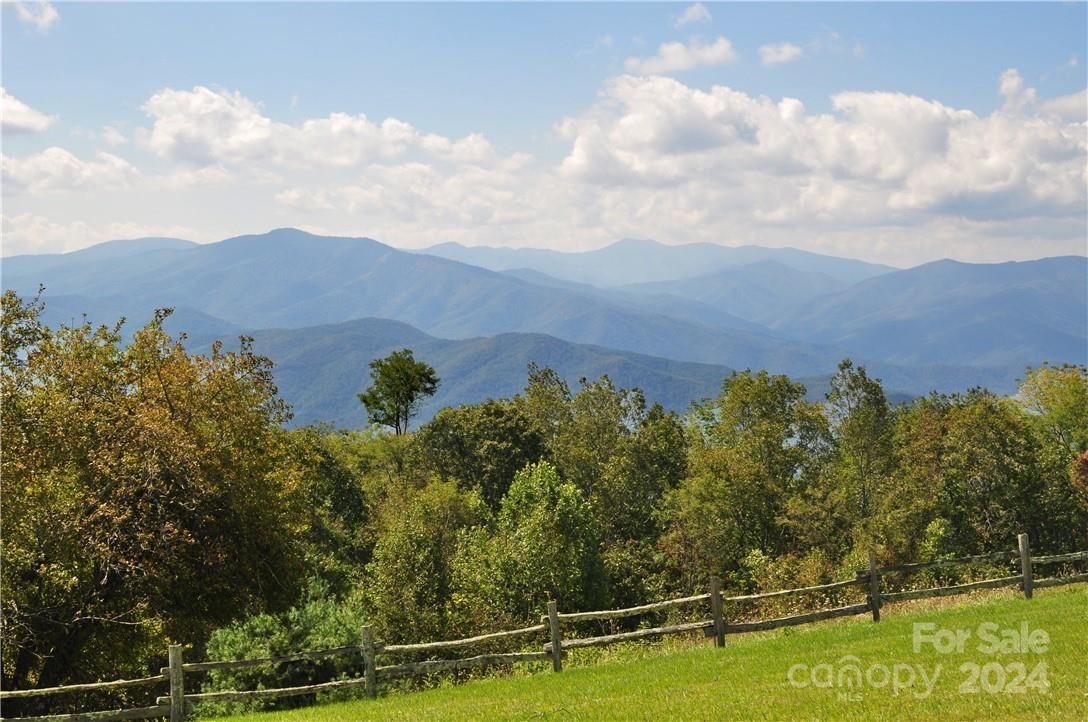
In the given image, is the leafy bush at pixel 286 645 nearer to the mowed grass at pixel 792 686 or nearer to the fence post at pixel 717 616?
the mowed grass at pixel 792 686

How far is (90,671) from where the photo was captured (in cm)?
2242

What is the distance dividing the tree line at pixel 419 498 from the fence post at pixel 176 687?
2.88 metres

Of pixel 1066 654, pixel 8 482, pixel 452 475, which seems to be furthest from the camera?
pixel 452 475

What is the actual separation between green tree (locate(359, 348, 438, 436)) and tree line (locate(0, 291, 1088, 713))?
258mm

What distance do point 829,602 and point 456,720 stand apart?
24.8 m

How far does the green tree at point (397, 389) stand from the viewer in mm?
78875

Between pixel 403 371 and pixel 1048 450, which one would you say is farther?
pixel 403 371

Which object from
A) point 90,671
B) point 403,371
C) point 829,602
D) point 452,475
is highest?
point 403,371

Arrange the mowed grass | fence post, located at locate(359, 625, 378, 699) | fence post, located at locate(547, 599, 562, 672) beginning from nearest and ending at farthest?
the mowed grass, fence post, located at locate(359, 625, 378, 699), fence post, located at locate(547, 599, 562, 672)

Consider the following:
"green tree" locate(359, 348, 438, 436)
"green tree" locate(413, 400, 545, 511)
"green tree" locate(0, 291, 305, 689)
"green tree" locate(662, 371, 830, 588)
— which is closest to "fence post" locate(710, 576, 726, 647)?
"green tree" locate(0, 291, 305, 689)

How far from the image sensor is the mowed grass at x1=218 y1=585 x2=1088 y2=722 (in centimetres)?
1219

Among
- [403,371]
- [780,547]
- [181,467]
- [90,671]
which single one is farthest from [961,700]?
[403,371]

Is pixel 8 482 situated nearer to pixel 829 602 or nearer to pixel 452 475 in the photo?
pixel 829 602

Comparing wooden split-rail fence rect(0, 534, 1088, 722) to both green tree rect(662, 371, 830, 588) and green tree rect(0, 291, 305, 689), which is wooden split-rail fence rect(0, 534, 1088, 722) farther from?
green tree rect(662, 371, 830, 588)
